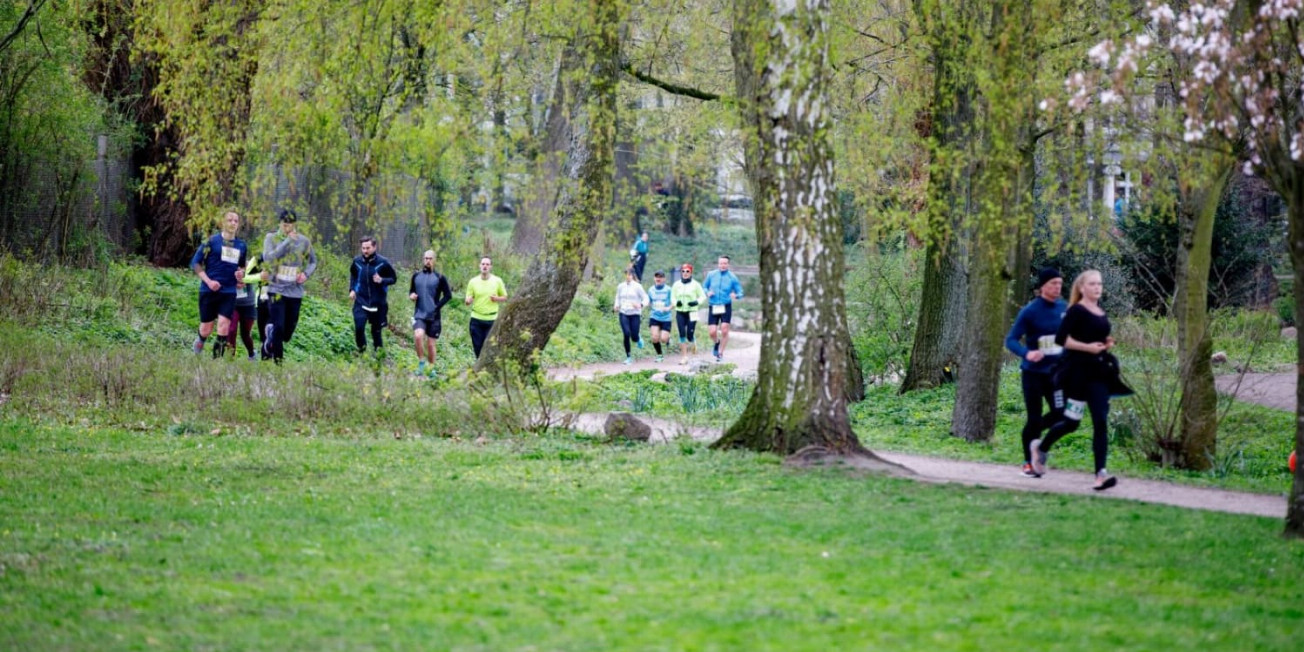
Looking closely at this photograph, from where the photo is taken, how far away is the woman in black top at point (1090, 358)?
10.9m

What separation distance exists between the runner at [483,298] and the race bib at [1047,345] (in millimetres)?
10287

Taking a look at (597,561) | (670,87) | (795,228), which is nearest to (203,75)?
(795,228)

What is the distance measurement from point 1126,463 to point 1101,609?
7708mm

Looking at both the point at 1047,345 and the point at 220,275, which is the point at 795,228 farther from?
the point at 220,275

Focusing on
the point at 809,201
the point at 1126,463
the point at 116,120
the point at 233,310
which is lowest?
the point at 1126,463

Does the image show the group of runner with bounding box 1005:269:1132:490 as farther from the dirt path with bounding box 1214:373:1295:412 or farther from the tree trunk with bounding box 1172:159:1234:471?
the dirt path with bounding box 1214:373:1295:412

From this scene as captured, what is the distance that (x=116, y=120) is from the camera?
924 inches

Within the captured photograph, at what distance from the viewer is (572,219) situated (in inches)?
651

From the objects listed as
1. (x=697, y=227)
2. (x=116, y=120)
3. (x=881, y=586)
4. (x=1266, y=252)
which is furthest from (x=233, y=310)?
(x=697, y=227)

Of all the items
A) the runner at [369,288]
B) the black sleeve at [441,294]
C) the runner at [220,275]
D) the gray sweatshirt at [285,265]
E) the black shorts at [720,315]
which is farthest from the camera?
the black shorts at [720,315]

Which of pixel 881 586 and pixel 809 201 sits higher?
pixel 809 201

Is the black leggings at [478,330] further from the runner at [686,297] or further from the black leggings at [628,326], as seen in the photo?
the runner at [686,297]

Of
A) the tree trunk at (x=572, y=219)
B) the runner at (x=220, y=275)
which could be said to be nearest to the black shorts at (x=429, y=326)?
the tree trunk at (x=572, y=219)

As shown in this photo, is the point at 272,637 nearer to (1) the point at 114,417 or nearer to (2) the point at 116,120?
(1) the point at 114,417
